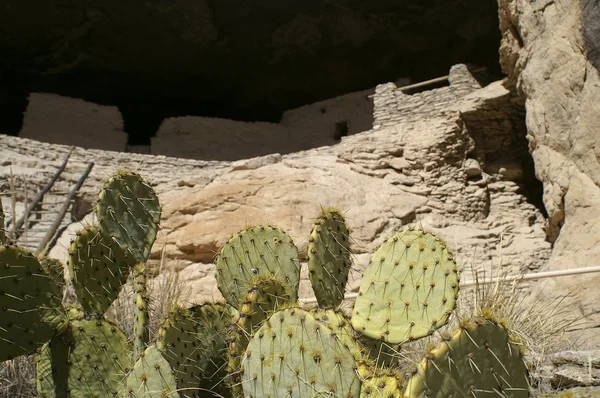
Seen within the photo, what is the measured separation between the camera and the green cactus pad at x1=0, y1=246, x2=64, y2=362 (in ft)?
7.85

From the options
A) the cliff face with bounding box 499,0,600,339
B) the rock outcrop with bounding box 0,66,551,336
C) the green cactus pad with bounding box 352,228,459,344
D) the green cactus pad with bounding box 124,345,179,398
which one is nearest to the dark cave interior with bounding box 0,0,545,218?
the rock outcrop with bounding box 0,66,551,336

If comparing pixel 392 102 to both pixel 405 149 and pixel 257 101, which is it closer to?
pixel 405 149

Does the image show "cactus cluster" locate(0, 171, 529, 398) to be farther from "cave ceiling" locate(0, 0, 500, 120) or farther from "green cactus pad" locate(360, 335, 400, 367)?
"cave ceiling" locate(0, 0, 500, 120)

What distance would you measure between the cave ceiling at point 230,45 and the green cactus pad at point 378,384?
9233 millimetres

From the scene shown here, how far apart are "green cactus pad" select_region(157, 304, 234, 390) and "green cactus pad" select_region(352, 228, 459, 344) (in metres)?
0.54

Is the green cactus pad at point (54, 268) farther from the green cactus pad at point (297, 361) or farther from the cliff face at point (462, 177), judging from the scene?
the cliff face at point (462, 177)

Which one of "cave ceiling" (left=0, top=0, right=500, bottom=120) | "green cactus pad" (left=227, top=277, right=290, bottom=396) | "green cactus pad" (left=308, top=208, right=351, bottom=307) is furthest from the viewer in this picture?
"cave ceiling" (left=0, top=0, right=500, bottom=120)

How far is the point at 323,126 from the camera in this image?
11.7 metres

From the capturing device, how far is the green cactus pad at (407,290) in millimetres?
2326

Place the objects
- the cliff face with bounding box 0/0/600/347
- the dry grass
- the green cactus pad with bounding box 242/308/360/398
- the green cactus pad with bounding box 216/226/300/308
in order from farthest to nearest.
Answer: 1. the cliff face with bounding box 0/0/600/347
2. the dry grass
3. the green cactus pad with bounding box 216/226/300/308
4. the green cactus pad with bounding box 242/308/360/398

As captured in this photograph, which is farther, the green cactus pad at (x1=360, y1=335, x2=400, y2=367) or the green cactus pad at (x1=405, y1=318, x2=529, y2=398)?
the green cactus pad at (x1=360, y1=335, x2=400, y2=367)

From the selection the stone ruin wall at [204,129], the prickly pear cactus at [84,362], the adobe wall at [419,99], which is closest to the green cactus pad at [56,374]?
the prickly pear cactus at [84,362]

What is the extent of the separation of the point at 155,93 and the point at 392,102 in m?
5.48

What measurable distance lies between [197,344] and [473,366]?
120cm
